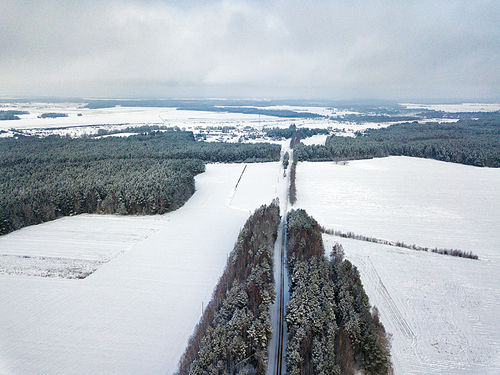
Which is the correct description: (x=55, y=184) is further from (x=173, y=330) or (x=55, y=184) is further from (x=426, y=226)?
(x=426, y=226)

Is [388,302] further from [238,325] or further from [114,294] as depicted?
[114,294]

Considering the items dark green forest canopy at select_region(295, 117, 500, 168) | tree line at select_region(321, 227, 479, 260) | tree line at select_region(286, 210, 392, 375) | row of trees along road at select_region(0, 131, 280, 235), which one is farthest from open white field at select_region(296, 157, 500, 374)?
row of trees along road at select_region(0, 131, 280, 235)

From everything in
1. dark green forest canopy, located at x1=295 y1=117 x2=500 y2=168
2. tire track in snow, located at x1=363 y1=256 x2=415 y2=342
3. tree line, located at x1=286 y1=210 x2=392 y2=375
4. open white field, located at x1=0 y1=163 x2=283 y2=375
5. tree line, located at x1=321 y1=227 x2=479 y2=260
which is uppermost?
dark green forest canopy, located at x1=295 y1=117 x2=500 y2=168

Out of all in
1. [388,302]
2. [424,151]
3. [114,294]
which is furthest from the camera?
[424,151]

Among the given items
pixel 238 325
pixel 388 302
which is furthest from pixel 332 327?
pixel 388 302

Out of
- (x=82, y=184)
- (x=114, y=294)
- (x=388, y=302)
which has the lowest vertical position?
(x=114, y=294)

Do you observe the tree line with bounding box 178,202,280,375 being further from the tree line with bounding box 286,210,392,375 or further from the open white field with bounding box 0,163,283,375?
the open white field with bounding box 0,163,283,375
